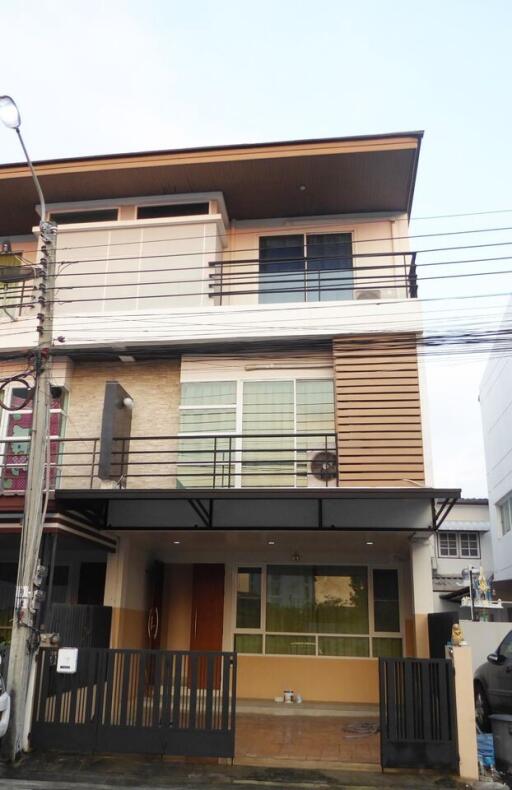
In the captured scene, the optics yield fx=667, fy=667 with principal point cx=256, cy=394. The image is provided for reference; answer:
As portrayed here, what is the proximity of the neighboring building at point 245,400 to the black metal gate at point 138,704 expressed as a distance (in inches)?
107

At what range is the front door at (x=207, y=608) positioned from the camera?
13.4m

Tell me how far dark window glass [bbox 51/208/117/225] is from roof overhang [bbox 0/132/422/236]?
28cm

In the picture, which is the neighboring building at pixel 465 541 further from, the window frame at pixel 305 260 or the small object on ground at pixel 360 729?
the small object on ground at pixel 360 729

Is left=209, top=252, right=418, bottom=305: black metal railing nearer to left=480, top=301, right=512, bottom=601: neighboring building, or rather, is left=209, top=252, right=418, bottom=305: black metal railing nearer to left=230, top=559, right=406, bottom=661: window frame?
left=230, top=559, right=406, bottom=661: window frame

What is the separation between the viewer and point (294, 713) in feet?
38.7

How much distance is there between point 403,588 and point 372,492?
4.01 metres

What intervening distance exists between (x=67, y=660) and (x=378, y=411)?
6.50 meters

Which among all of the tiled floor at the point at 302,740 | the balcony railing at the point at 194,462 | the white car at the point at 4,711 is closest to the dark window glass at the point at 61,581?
the balcony railing at the point at 194,462

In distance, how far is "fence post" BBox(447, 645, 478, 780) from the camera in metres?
7.75

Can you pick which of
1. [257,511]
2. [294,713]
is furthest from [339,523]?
[294,713]

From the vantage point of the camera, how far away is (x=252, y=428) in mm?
12461

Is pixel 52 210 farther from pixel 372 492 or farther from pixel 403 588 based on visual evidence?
pixel 403 588

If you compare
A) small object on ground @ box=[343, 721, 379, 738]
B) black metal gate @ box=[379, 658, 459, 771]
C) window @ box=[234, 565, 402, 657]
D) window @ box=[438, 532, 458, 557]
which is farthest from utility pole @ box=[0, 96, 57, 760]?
window @ box=[438, 532, 458, 557]

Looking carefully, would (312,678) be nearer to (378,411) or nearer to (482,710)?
(482,710)
